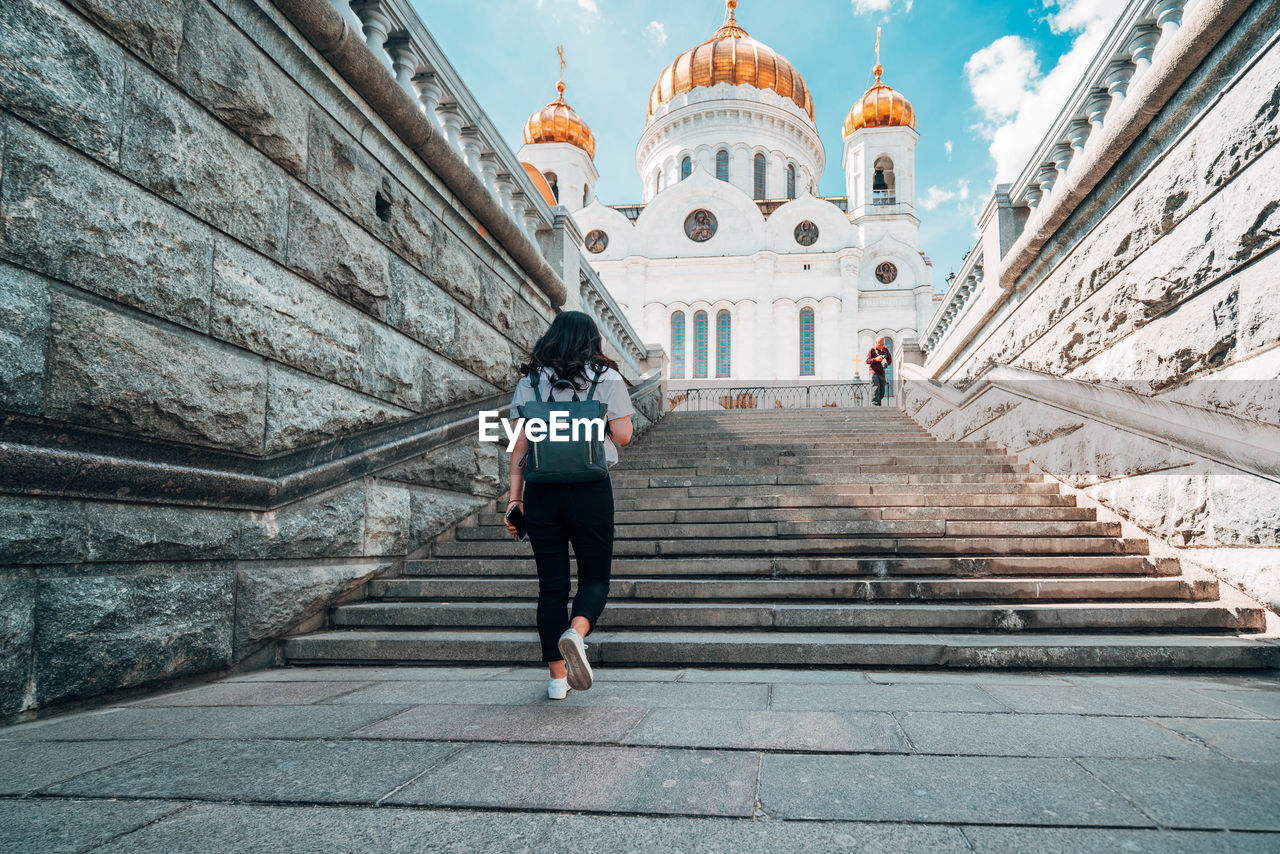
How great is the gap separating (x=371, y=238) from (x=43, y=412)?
2503mm

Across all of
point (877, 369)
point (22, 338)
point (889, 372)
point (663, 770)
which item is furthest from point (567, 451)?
point (889, 372)

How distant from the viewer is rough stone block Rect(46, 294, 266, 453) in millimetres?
3018

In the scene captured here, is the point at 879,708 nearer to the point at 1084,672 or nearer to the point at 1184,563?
the point at 1084,672

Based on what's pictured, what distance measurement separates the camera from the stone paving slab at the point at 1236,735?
2365mm

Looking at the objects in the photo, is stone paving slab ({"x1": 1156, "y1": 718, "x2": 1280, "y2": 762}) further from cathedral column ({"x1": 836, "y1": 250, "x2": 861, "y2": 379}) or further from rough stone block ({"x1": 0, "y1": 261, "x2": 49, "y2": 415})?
cathedral column ({"x1": 836, "y1": 250, "x2": 861, "y2": 379})

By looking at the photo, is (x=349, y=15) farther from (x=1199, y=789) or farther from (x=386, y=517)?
(x=1199, y=789)

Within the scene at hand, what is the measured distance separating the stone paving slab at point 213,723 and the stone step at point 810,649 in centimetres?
101

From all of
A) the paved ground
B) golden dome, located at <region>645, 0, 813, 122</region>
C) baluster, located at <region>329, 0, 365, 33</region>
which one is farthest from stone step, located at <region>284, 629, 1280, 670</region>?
golden dome, located at <region>645, 0, 813, 122</region>

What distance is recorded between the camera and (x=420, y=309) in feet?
18.6

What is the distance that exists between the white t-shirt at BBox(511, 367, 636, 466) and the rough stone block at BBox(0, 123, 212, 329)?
1.64m

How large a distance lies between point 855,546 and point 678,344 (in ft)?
86.0

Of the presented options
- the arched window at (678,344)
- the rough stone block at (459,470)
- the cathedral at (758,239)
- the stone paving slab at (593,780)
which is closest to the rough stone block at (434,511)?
the rough stone block at (459,470)

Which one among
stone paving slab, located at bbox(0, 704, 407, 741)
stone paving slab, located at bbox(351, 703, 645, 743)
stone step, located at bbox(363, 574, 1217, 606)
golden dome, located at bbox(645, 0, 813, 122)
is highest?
golden dome, located at bbox(645, 0, 813, 122)

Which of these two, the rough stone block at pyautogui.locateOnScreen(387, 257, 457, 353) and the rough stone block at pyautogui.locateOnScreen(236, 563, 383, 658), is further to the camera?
the rough stone block at pyautogui.locateOnScreen(387, 257, 457, 353)
